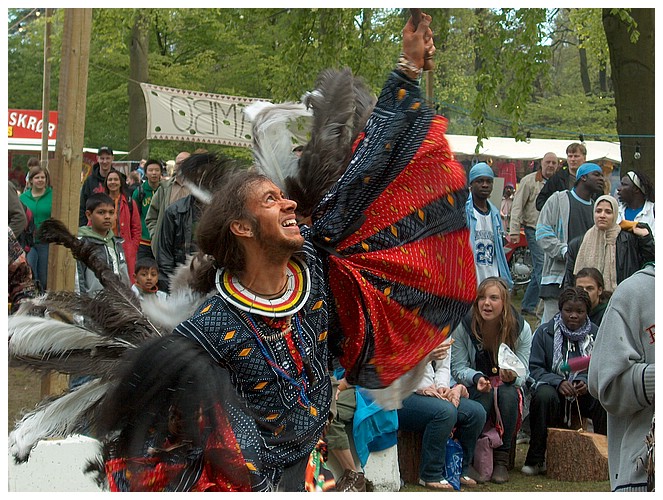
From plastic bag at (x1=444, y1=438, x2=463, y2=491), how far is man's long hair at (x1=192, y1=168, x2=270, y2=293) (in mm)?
3292

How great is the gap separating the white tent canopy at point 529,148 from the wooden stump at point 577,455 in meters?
13.3

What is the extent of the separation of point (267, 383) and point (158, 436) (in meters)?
0.41

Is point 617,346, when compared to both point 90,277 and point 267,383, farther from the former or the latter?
point 90,277

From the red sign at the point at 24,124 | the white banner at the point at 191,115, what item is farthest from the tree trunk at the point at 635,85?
the red sign at the point at 24,124

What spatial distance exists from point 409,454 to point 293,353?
3.30 m

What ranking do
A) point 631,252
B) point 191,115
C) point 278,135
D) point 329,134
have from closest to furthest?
1. point 329,134
2. point 278,135
3. point 631,252
4. point 191,115

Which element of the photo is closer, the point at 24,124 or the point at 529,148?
the point at 529,148

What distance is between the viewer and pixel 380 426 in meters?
5.96

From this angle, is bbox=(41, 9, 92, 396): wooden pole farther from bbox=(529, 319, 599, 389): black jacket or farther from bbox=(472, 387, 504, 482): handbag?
bbox=(529, 319, 599, 389): black jacket

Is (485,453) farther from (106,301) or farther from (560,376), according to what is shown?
(106,301)

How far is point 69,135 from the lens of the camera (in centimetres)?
587

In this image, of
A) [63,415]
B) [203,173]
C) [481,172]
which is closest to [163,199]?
[481,172]

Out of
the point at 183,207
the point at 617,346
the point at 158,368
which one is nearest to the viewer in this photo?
the point at 158,368

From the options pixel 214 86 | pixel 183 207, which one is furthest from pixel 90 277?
pixel 214 86
